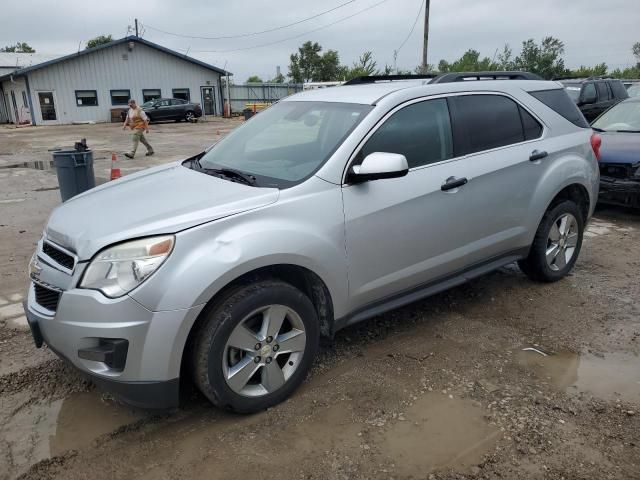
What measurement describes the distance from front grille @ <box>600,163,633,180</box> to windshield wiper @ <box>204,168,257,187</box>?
584cm

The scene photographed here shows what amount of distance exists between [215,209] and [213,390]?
94 centimetres

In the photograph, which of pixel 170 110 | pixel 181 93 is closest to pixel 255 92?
pixel 181 93

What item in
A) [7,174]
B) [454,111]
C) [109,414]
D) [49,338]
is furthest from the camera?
[7,174]

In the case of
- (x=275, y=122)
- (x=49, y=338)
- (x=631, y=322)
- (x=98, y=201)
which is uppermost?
(x=275, y=122)

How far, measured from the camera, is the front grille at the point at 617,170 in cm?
695

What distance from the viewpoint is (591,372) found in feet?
11.1

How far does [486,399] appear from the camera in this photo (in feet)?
10.1

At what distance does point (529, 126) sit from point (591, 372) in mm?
2006

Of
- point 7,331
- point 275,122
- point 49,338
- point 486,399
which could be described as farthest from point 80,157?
point 486,399

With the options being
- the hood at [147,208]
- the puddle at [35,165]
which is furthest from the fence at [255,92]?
the hood at [147,208]

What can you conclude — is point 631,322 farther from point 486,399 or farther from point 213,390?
point 213,390

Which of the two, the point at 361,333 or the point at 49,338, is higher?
the point at 49,338

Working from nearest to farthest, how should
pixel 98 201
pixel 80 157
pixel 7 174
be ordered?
1. pixel 98 201
2. pixel 80 157
3. pixel 7 174

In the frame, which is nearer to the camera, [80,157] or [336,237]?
[336,237]
